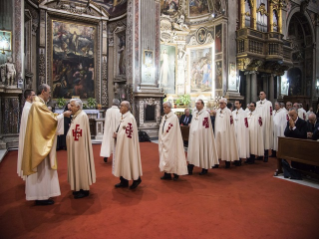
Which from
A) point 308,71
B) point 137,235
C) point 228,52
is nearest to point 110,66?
point 228,52

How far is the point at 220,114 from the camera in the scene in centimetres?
707

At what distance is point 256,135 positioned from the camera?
7656 millimetres

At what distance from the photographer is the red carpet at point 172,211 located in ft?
10.7

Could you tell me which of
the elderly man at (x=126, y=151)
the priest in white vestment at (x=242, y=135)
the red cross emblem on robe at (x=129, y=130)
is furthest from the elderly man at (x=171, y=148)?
the priest in white vestment at (x=242, y=135)

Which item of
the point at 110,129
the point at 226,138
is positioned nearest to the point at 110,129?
the point at 110,129

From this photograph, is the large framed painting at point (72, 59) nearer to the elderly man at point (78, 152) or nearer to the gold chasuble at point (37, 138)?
the elderly man at point (78, 152)

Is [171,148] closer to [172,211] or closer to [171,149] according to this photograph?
[171,149]

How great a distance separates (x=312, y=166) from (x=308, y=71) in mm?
20434

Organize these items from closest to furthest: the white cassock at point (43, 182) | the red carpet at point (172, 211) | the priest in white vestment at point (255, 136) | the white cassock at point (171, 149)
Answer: the red carpet at point (172, 211) → the white cassock at point (43, 182) → the white cassock at point (171, 149) → the priest in white vestment at point (255, 136)

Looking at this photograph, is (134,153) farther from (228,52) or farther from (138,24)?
(228,52)

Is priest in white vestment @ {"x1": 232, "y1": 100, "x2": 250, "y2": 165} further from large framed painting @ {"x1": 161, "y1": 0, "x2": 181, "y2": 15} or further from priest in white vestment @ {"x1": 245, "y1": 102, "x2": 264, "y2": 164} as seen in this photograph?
large framed painting @ {"x1": 161, "y1": 0, "x2": 181, "y2": 15}

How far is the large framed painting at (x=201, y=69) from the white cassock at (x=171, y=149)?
1141cm

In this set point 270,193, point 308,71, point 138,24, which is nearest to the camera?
point 270,193

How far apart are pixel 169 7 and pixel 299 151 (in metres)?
13.3
